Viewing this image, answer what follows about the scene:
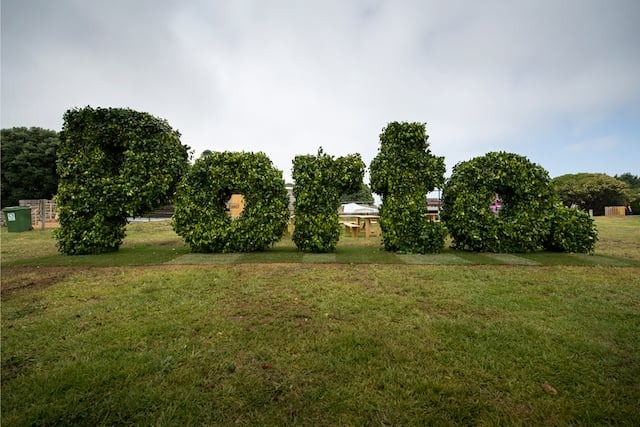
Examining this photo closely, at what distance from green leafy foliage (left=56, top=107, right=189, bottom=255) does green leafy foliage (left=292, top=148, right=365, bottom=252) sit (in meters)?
3.48

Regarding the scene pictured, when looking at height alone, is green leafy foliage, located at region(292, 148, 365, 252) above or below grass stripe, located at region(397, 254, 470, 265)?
above

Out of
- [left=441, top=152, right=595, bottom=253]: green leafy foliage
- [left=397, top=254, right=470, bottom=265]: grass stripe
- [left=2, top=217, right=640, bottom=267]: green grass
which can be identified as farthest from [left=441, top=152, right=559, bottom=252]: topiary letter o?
[left=397, top=254, right=470, bottom=265]: grass stripe

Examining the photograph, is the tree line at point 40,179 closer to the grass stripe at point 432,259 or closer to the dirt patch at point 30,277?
the grass stripe at point 432,259

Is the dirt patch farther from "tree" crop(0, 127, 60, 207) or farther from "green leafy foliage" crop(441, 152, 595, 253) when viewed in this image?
"tree" crop(0, 127, 60, 207)

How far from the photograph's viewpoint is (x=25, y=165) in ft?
87.8

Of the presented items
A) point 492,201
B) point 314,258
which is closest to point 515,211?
point 492,201

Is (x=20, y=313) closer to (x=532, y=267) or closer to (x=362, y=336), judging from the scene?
(x=362, y=336)

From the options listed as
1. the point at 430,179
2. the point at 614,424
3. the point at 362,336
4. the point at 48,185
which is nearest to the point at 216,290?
the point at 362,336

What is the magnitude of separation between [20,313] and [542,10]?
434 inches

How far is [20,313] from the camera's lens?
347cm

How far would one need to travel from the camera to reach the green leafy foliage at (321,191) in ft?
24.6

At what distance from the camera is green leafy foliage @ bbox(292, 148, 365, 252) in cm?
750

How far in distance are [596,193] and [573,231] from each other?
29.5m

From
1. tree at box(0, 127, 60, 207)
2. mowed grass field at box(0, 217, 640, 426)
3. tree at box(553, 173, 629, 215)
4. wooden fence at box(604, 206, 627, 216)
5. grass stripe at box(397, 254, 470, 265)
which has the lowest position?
mowed grass field at box(0, 217, 640, 426)
